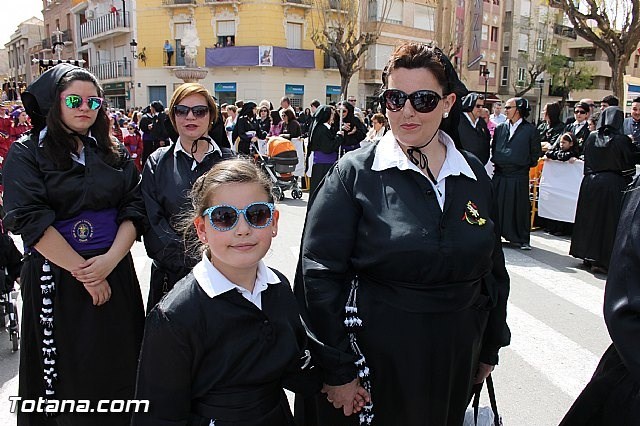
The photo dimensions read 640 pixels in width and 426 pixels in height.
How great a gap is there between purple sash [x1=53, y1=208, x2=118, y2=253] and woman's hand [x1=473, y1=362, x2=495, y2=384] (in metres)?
2.03

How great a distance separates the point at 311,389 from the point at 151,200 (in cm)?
159

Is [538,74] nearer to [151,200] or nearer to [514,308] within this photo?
[514,308]

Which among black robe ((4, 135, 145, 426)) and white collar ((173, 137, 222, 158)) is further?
white collar ((173, 137, 222, 158))

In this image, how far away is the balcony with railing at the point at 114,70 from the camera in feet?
128

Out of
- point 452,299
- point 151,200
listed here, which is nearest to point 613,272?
point 452,299

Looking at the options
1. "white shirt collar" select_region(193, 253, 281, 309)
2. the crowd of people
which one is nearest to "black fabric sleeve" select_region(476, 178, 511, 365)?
the crowd of people

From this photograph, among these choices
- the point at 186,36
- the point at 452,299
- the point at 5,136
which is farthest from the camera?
the point at 186,36

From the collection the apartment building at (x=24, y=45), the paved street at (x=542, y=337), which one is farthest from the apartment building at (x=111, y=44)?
the paved street at (x=542, y=337)

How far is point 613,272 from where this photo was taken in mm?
1928

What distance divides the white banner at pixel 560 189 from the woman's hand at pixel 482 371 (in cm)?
742

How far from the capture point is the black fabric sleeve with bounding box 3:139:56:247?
2.72m

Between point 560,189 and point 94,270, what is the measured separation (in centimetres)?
857

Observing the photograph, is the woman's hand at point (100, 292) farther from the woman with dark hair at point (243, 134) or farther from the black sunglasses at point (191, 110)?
the woman with dark hair at point (243, 134)

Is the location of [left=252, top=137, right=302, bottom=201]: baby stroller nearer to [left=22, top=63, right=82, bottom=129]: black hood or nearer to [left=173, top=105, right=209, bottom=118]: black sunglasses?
[left=173, top=105, right=209, bottom=118]: black sunglasses
